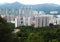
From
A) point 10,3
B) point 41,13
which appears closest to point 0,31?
point 10,3

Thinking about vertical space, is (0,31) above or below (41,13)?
above

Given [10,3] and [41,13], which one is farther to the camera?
[41,13]

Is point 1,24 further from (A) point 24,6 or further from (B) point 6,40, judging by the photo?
(A) point 24,6

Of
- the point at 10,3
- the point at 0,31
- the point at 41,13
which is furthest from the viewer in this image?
the point at 41,13

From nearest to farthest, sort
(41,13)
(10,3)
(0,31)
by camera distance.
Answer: (0,31), (10,3), (41,13)

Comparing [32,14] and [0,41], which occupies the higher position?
[0,41]

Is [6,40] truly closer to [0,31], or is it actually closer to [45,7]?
[0,31]

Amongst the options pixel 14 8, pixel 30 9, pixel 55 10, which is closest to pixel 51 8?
pixel 55 10

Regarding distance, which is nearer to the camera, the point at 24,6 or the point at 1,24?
the point at 1,24
